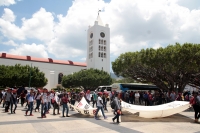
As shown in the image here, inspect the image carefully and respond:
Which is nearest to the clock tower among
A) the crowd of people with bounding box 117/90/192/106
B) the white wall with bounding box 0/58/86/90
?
the white wall with bounding box 0/58/86/90

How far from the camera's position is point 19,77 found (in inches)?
1528

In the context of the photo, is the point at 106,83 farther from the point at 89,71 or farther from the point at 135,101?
the point at 135,101

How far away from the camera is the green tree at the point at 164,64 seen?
21531mm

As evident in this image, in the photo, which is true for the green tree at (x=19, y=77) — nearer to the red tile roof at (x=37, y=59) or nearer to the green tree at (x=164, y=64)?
the red tile roof at (x=37, y=59)

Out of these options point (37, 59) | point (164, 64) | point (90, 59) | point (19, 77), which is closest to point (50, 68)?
point (37, 59)

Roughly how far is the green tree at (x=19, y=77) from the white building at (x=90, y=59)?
615 inches

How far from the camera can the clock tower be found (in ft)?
187

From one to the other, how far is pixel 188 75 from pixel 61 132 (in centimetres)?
2177

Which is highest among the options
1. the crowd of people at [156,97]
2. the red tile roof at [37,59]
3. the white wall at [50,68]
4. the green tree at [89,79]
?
the red tile roof at [37,59]

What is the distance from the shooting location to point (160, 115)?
11.6 m

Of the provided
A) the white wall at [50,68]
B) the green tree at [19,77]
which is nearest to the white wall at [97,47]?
the white wall at [50,68]

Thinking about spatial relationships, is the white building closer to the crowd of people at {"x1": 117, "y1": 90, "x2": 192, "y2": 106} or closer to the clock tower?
the clock tower

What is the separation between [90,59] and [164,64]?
3752 cm

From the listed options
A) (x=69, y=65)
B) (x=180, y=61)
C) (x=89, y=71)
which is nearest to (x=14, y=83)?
(x=89, y=71)
